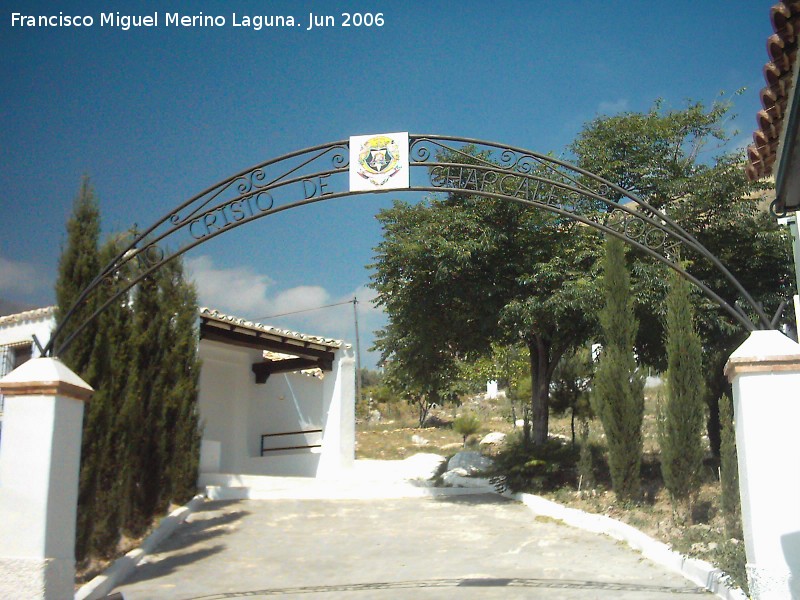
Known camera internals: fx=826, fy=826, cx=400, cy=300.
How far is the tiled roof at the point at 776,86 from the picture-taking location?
4.96 meters

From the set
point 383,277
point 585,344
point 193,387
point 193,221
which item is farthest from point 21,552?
point 585,344

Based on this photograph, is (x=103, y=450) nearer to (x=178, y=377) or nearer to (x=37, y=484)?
(x=37, y=484)

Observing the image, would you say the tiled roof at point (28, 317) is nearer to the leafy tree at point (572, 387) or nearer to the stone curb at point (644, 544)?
the stone curb at point (644, 544)

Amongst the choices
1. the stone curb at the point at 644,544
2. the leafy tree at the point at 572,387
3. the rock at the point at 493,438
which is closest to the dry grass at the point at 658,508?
the stone curb at the point at 644,544

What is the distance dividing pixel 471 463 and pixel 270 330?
5.70m

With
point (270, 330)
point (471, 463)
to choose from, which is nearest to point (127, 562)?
point (270, 330)

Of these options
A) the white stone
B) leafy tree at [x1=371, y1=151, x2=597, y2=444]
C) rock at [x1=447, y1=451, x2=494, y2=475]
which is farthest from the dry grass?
the white stone

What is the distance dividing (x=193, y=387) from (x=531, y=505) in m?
6.17

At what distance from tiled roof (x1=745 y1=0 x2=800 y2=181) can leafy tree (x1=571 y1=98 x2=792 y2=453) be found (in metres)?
8.18

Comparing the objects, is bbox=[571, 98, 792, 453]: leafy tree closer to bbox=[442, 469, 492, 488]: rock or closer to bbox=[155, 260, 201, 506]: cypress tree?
bbox=[442, 469, 492, 488]: rock

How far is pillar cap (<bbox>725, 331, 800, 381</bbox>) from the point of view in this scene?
661 cm

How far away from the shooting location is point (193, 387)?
475 inches

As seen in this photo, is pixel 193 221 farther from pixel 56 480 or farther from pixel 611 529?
pixel 611 529

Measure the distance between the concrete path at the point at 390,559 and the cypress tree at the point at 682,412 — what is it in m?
1.53
